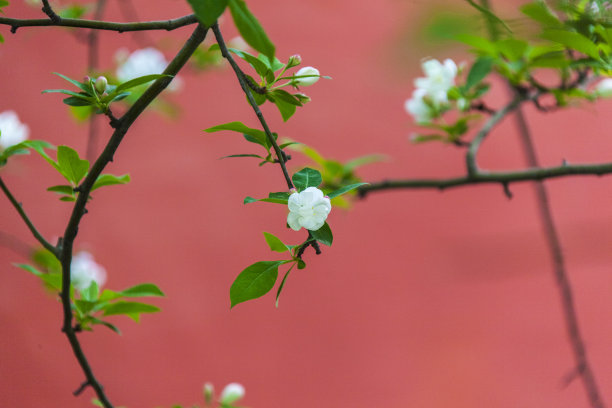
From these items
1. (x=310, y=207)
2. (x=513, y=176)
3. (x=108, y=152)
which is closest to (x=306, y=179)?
(x=310, y=207)

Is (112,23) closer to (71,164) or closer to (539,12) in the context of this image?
(71,164)

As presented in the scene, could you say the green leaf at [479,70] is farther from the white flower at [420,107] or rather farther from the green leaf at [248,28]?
the green leaf at [248,28]

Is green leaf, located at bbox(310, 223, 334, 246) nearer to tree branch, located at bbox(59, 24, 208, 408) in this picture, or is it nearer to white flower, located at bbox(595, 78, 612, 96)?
tree branch, located at bbox(59, 24, 208, 408)

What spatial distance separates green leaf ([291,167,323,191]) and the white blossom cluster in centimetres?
39

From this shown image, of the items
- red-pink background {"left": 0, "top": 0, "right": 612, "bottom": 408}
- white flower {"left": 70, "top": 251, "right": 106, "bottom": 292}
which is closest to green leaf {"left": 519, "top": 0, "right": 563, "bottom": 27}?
white flower {"left": 70, "top": 251, "right": 106, "bottom": 292}

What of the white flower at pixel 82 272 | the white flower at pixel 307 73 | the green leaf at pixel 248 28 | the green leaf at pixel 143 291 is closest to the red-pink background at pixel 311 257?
the white flower at pixel 82 272

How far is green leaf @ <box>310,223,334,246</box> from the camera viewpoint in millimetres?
398

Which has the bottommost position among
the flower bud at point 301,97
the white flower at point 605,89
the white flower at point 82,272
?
the flower bud at point 301,97

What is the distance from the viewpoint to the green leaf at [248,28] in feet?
0.88

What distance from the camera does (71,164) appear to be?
1.61 feet

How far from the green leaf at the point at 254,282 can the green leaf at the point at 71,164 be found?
180 millimetres

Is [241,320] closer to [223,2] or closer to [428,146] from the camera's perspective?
[428,146]

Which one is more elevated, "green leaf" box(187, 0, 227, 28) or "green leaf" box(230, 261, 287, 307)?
"green leaf" box(187, 0, 227, 28)

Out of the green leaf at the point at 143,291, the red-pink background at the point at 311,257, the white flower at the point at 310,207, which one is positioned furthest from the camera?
the red-pink background at the point at 311,257
